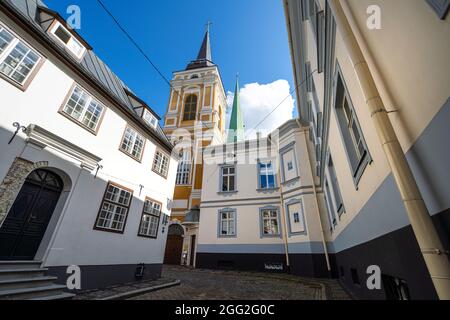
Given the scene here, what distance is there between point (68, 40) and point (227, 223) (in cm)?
1376

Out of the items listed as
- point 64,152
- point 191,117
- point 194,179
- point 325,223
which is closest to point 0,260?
point 64,152

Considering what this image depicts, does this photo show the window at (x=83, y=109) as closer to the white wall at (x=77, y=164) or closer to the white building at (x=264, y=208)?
the white wall at (x=77, y=164)

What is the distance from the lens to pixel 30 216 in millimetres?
5684

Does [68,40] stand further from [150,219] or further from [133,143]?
[150,219]

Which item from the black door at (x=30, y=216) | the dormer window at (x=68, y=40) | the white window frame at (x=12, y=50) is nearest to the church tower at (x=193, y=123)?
the dormer window at (x=68, y=40)

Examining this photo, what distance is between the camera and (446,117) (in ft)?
4.63

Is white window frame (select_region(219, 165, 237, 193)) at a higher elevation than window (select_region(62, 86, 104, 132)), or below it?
higher

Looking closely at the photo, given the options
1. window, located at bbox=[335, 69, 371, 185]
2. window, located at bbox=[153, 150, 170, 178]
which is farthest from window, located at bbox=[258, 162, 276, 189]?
window, located at bbox=[335, 69, 371, 185]

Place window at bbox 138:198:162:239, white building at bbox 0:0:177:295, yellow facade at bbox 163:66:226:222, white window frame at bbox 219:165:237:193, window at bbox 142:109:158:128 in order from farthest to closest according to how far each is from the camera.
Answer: yellow facade at bbox 163:66:226:222 → white window frame at bbox 219:165:237:193 → window at bbox 142:109:158:128 → window at bbox 138:198:162:239 → white building at bbox 0:0:177:295

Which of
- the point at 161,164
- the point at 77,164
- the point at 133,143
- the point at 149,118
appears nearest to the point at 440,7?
the point at 77,164

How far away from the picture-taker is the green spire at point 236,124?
96.5ft

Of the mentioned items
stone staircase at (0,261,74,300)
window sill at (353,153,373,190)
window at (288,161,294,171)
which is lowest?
stone staircase at (0,261,74,300)

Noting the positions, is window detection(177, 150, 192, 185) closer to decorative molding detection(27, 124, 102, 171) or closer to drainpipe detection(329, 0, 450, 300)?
decorative molding detection(27, 124, 102, 171)

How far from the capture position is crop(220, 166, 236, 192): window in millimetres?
16703
